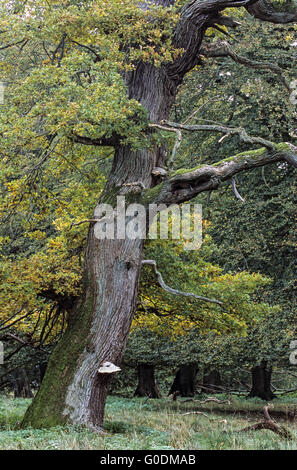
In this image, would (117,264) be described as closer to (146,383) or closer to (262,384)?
(146,383)

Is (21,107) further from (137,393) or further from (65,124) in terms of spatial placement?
(137,393)

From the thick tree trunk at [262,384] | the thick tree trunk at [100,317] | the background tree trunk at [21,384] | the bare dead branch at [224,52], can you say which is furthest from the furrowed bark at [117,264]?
the background tree trunk at [21,384]

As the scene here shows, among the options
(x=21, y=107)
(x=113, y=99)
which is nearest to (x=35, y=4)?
(x=21, y=107)

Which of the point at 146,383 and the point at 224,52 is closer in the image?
the point at 224,52

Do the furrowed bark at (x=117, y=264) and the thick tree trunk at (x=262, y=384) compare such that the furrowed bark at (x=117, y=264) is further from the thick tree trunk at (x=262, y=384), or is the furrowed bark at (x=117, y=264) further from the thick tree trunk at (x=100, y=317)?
the thick tree trunk at (x=262, y=384)

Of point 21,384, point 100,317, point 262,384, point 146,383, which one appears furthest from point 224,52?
point 21,384

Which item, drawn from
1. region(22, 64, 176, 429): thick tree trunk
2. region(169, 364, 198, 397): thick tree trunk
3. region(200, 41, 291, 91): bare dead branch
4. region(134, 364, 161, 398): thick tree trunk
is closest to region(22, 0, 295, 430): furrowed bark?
region(22, 64, 176, 429): thick tree trunk

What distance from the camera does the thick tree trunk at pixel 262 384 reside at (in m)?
19.2

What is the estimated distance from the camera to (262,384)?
19484 millimetres

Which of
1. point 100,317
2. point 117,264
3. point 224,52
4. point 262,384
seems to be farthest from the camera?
point 262,384

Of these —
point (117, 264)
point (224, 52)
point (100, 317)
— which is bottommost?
point (100, 317)

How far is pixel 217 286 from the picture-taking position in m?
10.8

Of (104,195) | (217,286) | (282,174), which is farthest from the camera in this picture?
(282,174)
